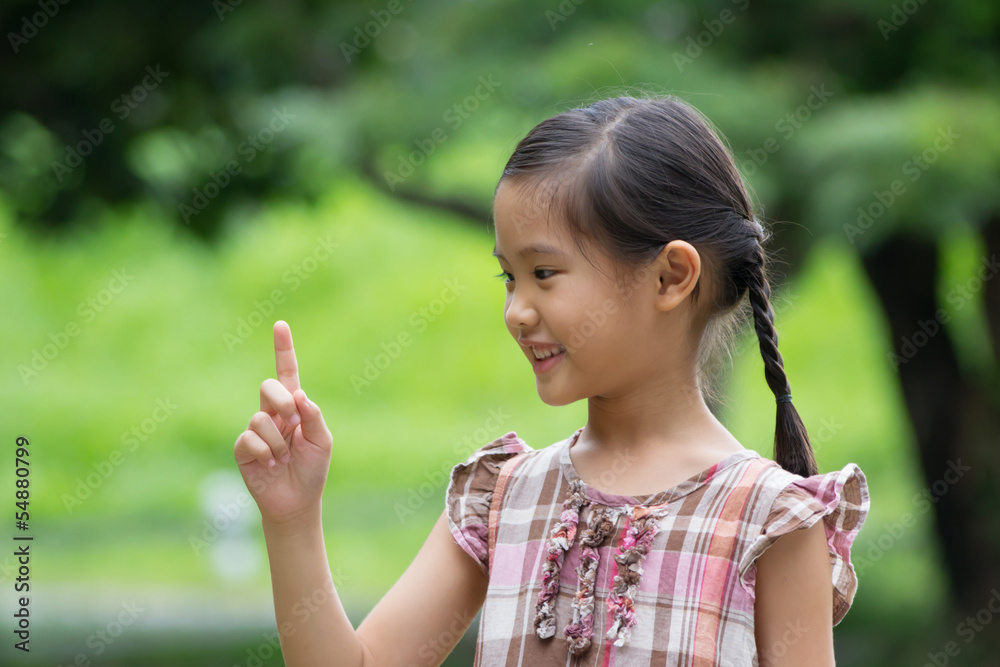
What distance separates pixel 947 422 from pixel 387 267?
4.09 m

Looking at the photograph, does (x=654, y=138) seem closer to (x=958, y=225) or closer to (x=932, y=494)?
(x=958, y=225)

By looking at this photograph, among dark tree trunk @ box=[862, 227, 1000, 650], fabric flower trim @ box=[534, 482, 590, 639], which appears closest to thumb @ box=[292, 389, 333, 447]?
fabric flower trim @ box=[534, 482, 590, 639]

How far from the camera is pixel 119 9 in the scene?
3922 millimetres

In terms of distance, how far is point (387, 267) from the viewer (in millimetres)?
7926

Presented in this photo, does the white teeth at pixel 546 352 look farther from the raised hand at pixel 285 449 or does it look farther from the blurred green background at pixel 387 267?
the blurred green background at pixel 387 267

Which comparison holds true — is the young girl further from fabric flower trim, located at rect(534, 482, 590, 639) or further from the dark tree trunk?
the dark tree trunk

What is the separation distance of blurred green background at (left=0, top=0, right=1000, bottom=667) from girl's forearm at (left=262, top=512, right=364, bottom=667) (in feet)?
2.65

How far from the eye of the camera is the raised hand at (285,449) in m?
1.24

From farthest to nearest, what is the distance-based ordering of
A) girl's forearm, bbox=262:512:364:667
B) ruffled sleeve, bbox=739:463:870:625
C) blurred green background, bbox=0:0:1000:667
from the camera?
blurred green background, bbox=0:0:1000:667 < girl's forearm, bbox=262:512:364:667 < ruffled sleeve, bbox=739:463:870:625

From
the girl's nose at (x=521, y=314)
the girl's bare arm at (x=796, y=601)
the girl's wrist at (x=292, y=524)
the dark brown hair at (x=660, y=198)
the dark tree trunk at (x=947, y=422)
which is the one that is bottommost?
the dark tree trunk at (x=947, y=422)

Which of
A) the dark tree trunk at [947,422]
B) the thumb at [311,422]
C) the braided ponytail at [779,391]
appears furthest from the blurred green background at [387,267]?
the thumb at [311,422]

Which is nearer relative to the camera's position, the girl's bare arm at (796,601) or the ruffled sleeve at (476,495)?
the girl's bare arm at (796,601)

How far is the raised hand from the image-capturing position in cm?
124

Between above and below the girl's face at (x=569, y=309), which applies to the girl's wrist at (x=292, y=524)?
below
